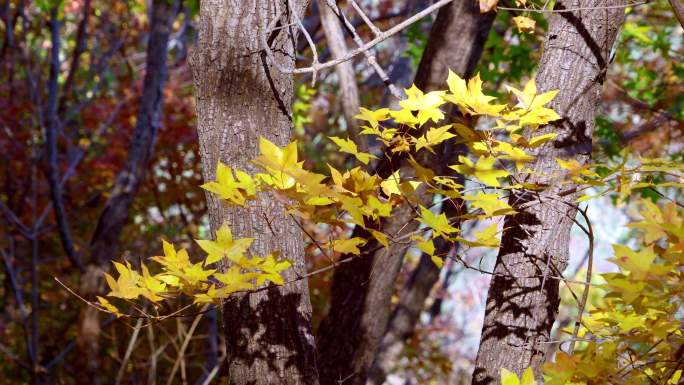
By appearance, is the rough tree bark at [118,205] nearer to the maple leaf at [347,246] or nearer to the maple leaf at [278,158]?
the maple leaf at [347,246]

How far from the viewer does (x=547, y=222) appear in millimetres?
1813

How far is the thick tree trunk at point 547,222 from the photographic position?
180 cm

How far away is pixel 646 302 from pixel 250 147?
3.18 ft

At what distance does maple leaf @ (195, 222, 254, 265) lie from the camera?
136 cm

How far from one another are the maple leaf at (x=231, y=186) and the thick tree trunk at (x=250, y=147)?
254 millimetres

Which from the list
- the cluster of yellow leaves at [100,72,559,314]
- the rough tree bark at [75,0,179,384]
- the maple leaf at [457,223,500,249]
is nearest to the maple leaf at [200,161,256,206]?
the cluster of yellow leaves at [100,72,559,314]

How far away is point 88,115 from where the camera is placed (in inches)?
325

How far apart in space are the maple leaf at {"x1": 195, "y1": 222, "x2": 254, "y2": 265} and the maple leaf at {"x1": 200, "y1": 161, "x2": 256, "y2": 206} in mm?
81

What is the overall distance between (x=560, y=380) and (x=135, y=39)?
10.0m

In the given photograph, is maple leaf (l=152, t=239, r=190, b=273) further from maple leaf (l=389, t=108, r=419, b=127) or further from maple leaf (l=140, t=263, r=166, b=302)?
maple leaf (l=389, t=108, r=419, b=127)

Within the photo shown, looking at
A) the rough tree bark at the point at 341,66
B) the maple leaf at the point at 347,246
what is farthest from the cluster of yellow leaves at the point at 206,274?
the rough tree bark at the point at 341,66

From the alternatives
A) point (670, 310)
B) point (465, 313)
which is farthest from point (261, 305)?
point (465, 313)

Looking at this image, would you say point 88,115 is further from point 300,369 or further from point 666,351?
point 666,351

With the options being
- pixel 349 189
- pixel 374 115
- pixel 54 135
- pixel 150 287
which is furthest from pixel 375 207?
pixel 54 135
